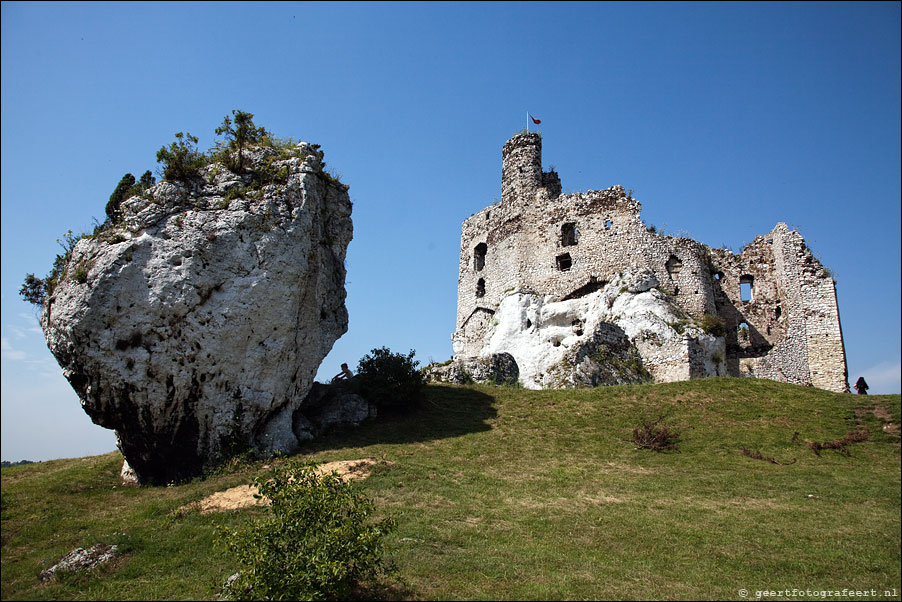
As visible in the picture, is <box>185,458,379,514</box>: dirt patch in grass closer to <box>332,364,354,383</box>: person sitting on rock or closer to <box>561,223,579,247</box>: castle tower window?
<box>332,364,354,383</box>: person sitting on rock

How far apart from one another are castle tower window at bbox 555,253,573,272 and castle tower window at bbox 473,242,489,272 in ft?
18.5

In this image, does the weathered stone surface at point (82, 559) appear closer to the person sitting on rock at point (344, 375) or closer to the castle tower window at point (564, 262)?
the person sitting on rock at point (344, 375)

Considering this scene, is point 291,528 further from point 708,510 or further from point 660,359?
point 660,359

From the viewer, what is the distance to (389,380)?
20.1 m

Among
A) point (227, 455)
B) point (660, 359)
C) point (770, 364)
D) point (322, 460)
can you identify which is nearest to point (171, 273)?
point (227, 455)

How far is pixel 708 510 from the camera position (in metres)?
11.2

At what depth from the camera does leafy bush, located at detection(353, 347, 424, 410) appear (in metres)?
19.6

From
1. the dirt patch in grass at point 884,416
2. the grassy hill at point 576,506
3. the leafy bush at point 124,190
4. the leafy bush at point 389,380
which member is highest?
the leafy bush at point 124,190

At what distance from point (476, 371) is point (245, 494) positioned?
544 inches

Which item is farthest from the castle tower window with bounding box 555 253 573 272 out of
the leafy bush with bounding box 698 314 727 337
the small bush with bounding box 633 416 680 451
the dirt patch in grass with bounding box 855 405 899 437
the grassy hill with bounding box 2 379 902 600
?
the dirt patch in grass with bounding box 855 405 899 437

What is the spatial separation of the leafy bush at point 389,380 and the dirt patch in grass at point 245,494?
458 centimetres

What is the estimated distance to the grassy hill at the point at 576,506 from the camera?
830 centimetres

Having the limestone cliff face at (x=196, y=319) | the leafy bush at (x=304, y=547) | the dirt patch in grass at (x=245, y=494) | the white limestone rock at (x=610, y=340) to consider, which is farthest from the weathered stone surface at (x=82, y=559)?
the white limestone rock at (x=610, y=340)

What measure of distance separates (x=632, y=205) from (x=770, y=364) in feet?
32.8
